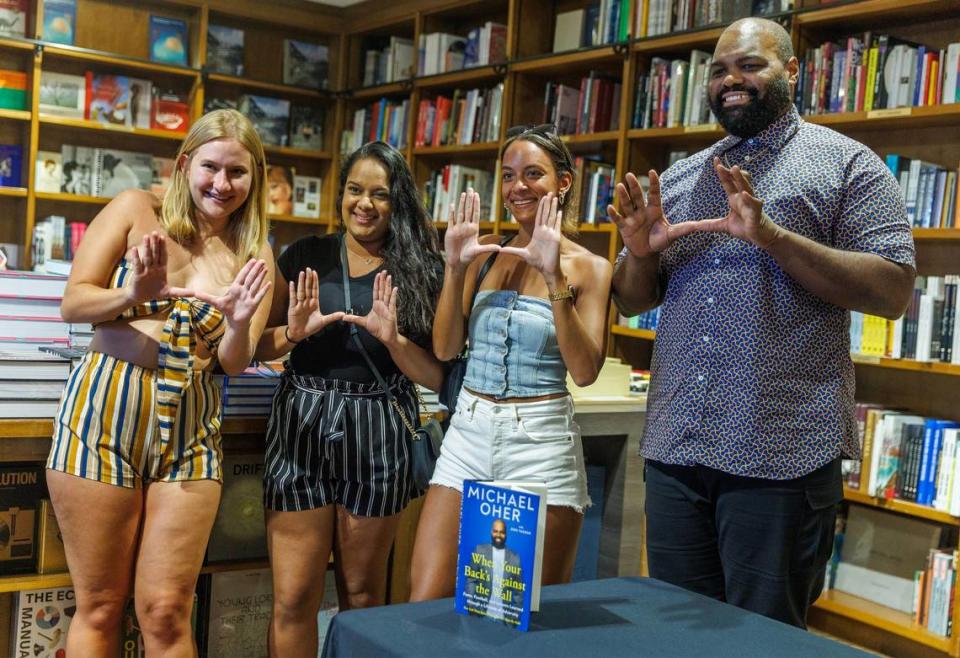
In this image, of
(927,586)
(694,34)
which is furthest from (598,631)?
(694,34)

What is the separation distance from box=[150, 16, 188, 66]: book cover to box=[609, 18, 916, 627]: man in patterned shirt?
4735 mm

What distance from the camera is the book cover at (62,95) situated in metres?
5.35

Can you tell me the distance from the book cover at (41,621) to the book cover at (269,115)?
4240 mm

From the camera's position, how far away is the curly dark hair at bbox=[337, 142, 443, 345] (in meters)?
2.22

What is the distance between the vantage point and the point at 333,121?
640 centimetres

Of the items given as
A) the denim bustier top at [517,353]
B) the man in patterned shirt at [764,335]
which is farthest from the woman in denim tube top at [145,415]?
the man in patterned shirt at [764,335]

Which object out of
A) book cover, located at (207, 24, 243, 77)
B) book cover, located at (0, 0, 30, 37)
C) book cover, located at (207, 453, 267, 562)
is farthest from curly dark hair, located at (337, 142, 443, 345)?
book cover, located at (207, 24, 243, 77)

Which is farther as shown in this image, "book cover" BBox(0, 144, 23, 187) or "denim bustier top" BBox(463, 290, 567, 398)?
"book cover" BBox(0, 144, 23, 187)

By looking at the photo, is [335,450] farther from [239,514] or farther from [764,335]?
[764,335]

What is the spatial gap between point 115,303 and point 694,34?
2.90m

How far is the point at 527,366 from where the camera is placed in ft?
6.30

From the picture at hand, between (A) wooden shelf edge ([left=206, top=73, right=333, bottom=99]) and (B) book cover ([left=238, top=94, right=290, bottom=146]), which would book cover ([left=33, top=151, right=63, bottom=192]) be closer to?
(A) wooden shelf edge ([left=206, top=73, right=333, bottom=99])

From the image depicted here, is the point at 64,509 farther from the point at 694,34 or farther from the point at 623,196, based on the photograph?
the point at 694,34

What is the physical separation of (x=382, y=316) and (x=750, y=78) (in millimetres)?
906
